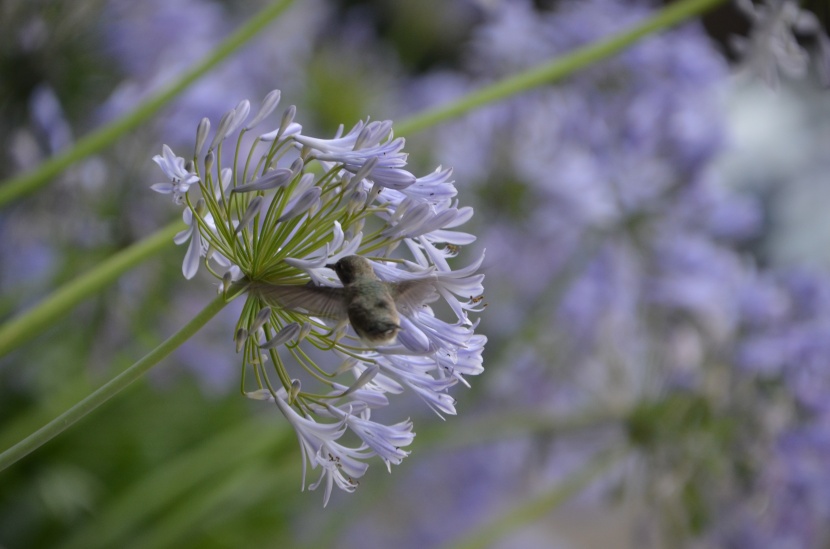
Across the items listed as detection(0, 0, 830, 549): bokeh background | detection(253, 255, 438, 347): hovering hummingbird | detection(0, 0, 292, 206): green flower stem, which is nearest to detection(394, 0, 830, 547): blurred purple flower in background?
detection(0, 0, 830, 549): bokeh background

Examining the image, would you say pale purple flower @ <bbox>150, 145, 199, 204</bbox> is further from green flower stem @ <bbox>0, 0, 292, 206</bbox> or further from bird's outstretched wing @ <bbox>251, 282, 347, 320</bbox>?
green flower stem @ <bbox>0, 0, 292, 206</bbox>

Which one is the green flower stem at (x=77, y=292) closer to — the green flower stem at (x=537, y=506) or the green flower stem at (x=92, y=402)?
the green flower stem at (x=92, y=402)

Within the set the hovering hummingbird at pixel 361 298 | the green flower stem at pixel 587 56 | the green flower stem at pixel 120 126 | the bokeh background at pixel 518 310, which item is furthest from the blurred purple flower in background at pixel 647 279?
the hovering hummingbird at pixel 361 298

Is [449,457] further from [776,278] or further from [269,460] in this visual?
[776,278]

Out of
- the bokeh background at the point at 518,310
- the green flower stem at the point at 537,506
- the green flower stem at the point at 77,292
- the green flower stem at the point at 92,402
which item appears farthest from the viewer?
the green flower stem at the point at 537,506

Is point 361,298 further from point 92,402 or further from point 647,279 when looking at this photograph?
point 647,279

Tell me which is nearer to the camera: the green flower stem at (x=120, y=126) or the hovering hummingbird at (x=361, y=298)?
Result: the hovering hummingbird at (x=361, y=298)

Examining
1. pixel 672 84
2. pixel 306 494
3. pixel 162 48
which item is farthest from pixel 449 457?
pixel 162 48
